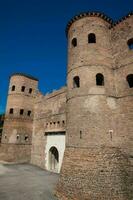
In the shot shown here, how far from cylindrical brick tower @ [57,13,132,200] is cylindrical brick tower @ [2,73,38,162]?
11392 mm

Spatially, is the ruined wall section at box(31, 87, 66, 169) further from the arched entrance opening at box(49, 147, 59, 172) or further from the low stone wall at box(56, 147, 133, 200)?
the low stone wall at box(56, 147, 133, 200)

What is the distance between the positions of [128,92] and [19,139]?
15.3 metres

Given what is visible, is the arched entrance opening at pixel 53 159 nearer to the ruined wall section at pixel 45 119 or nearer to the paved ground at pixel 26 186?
the ruined wall section at pixel 45 119

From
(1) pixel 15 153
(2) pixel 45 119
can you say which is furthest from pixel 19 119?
(2) pixel 45 119

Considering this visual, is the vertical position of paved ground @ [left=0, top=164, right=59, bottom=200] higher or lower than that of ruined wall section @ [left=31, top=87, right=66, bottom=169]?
lower

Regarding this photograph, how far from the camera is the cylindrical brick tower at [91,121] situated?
9.09m

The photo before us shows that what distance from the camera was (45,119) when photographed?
18844mm

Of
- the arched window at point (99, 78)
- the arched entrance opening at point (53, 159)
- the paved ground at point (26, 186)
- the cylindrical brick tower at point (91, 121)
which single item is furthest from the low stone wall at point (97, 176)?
the arched entrance opening at point (53, 159)

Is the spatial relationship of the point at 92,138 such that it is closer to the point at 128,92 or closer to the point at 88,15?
the point at 128,92

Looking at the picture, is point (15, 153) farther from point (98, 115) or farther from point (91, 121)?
point (98, 115)

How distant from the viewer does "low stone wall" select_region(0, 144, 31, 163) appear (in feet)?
67.6

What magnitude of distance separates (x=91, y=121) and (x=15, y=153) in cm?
1379

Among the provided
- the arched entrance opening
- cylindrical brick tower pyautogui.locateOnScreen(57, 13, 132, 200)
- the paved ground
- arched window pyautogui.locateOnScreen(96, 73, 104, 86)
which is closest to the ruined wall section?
the arched entrance opening

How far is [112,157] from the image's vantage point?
9.54m
